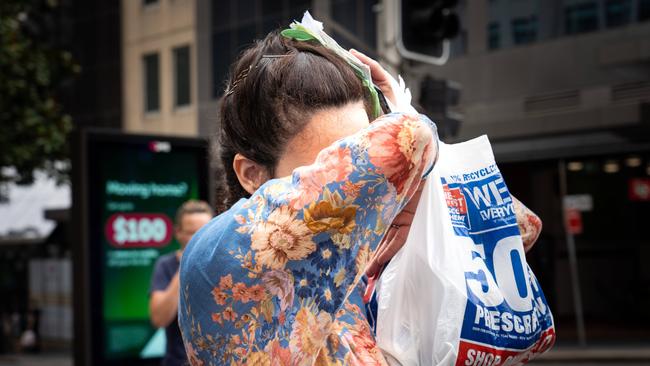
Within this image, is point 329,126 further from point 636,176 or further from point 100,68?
point 100,68

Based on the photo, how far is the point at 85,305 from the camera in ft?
20.2

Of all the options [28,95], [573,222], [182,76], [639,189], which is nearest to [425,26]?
[573,222]

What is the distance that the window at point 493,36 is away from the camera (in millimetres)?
19078

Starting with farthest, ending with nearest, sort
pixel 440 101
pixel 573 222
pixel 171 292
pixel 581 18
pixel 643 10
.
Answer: pixel 581 18
pixel 643 10
pixel 573 222
pixel 440 101
pixel 171 292

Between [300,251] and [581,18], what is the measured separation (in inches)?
690

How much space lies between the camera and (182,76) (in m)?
27.4

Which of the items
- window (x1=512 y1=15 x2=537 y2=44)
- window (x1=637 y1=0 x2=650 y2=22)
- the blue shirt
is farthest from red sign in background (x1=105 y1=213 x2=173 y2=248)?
window (x1=512 y1=15 x2=537 y2=44)

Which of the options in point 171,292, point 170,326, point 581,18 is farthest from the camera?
point 581,18

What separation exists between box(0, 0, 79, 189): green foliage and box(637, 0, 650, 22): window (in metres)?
10.6

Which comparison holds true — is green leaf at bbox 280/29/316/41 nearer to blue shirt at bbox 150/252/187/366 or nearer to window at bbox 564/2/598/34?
blue shirt at bbox 150/252/187/366

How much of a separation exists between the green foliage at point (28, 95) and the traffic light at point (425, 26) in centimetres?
994

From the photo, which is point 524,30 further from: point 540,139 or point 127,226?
point 127,226

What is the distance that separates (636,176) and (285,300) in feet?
60.1

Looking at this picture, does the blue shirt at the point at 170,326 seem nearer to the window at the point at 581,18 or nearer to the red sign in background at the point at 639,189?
the window at the point at 581,18
